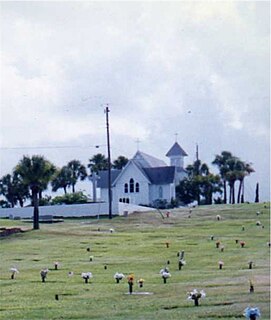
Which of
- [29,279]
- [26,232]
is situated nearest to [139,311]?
[29,279]

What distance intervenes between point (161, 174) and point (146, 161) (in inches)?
173

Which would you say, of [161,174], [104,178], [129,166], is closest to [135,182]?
[129,166]

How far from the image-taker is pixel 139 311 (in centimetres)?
1466

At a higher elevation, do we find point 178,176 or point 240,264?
point 178,176

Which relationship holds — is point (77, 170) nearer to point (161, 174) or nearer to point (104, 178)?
point (104, 178)

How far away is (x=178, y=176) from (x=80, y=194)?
487 inches

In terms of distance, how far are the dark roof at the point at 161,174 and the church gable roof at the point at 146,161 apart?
1.11 m

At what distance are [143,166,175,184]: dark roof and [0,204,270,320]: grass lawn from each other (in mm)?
20073

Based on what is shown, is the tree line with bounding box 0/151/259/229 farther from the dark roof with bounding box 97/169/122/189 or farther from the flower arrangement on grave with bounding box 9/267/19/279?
the flower arrangement on grave with bounding box 9/267/19/279

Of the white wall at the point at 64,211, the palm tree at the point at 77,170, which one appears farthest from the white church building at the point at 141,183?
the white wall at the point at 64,211

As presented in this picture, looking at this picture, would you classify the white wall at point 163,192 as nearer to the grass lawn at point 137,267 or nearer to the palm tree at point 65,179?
the palm tree at point 65,179

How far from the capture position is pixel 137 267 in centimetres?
2622

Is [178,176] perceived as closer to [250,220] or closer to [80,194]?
[80,194]

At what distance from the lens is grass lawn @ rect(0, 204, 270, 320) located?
15141mm
